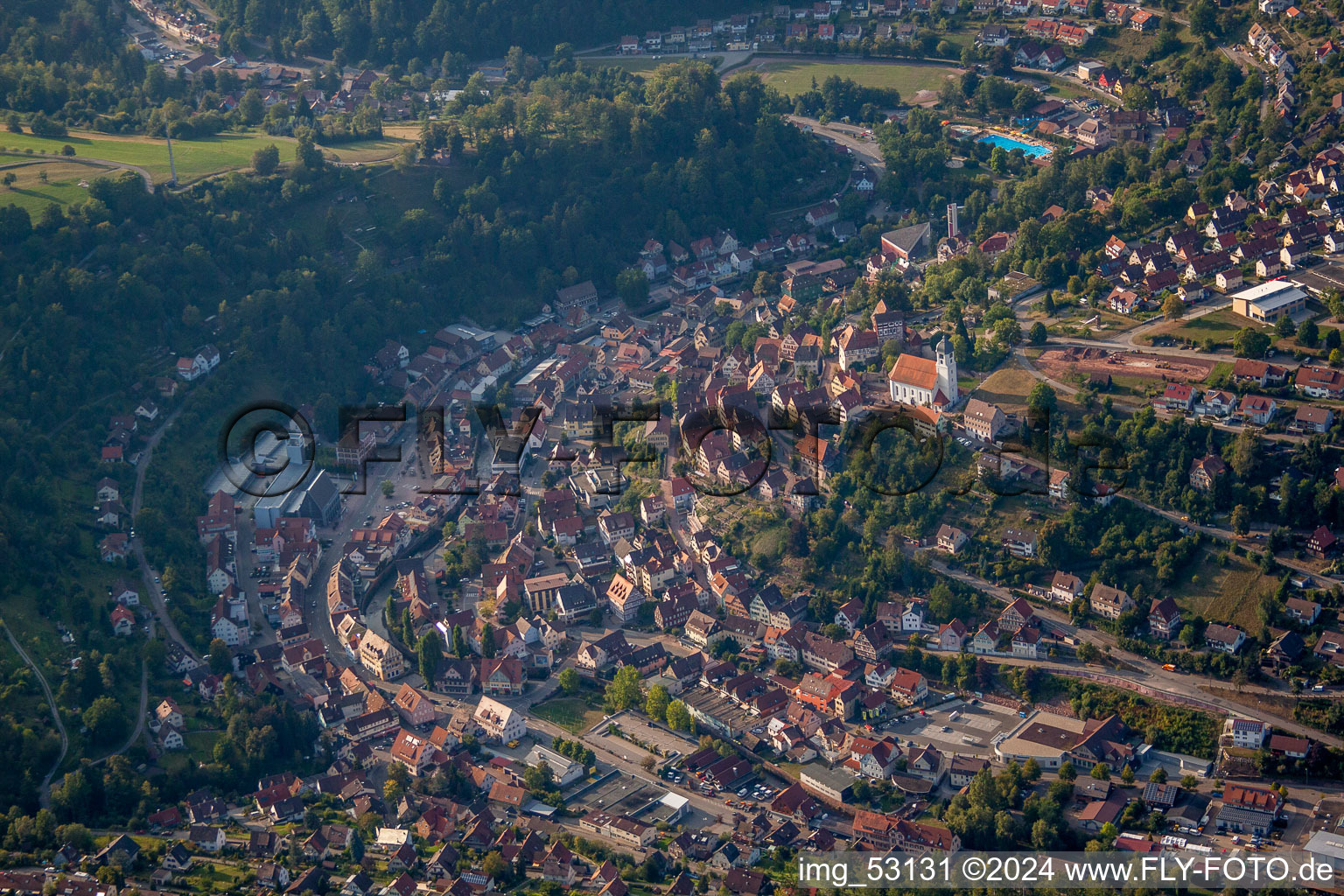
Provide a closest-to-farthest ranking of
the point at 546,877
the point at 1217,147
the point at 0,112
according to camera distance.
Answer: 1. the point at 546,877
2. the point at 1217,147
3. the point at 0,112

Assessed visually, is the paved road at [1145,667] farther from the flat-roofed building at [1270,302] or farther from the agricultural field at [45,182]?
the agricultural field at [45,182]

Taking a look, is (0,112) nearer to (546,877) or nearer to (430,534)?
(430,534)

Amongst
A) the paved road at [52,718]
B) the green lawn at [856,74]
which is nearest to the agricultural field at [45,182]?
the paved road at [52,718]

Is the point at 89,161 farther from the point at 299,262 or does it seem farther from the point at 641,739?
the point at 641,739

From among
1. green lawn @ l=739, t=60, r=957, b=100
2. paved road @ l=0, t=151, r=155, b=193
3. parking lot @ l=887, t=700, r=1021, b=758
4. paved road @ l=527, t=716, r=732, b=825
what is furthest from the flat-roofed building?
paved road @ l=0, t=151, r=155, b=193

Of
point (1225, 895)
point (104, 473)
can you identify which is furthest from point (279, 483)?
point (1225, 895)

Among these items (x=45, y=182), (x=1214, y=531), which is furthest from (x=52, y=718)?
(x=1214, y=531)
